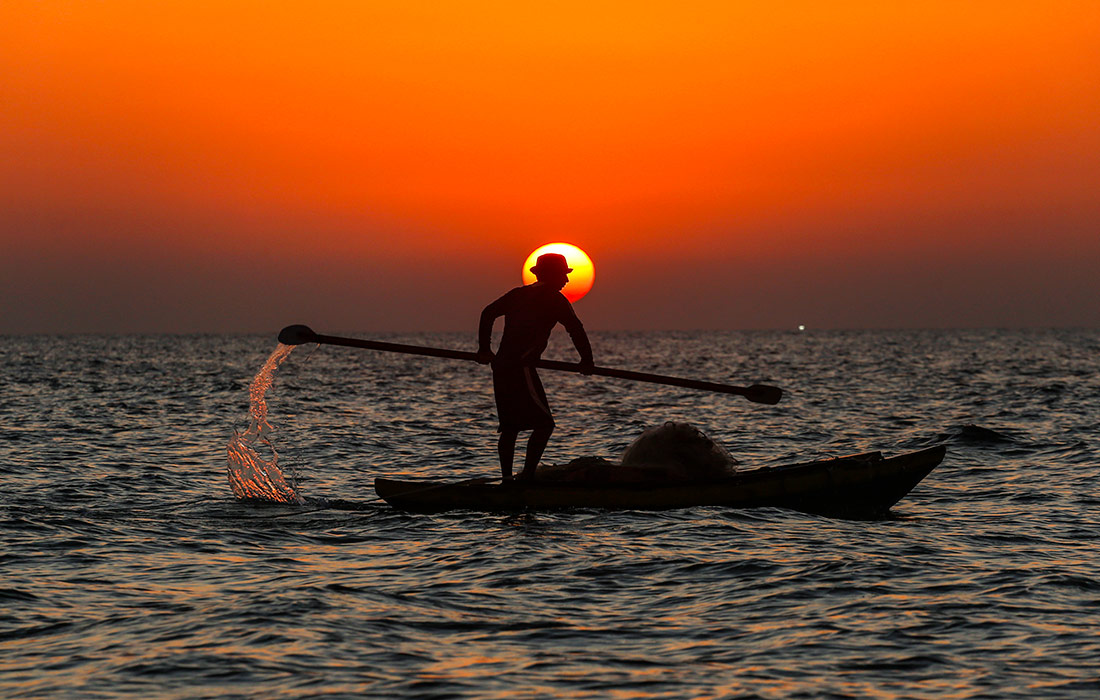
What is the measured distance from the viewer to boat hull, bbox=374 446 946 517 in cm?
1215

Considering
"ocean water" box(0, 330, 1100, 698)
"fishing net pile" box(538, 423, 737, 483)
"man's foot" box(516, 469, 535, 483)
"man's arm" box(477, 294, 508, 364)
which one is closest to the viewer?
"ocean water" box(0, 330, 1100, 698)

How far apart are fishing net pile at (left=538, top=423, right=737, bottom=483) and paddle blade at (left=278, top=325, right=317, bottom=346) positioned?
289 centimetres

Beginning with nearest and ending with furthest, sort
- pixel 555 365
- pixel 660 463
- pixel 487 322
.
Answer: pixel 487 322 → pixel 555 365 → pixel 660 463

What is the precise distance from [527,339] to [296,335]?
8.28 ft

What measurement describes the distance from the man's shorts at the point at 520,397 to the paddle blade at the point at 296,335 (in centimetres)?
205

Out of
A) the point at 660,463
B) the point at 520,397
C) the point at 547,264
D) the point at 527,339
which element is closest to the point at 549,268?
the point at 547,264

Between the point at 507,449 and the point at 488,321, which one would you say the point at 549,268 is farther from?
the point at 507,449

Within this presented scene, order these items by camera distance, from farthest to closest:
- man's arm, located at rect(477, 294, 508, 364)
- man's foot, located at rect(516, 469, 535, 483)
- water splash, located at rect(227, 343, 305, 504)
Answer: water splash, located at rect(227, 343, 305, 504)
man's foot, located at rect(516, 469, 535, 483)
man's arm, located at rect(477, 294, 508, 364)

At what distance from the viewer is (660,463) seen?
43.3 feet

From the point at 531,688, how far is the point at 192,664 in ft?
6.58

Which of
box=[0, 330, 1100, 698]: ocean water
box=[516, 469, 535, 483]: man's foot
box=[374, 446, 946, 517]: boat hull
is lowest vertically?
box=[0, 330, 1100, 698]: ocean water

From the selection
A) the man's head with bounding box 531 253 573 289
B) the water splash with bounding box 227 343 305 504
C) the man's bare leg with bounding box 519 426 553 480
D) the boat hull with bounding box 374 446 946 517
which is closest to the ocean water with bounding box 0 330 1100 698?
the boat hull with bounding box 374 446 946 517

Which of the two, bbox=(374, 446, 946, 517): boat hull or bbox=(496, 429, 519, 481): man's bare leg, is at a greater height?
bbox=(496, 429, 519, 481): man's bare leg

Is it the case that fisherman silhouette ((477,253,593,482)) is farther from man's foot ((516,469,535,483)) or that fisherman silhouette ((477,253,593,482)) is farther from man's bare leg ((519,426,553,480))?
man's foot ((516,469,535,483))
